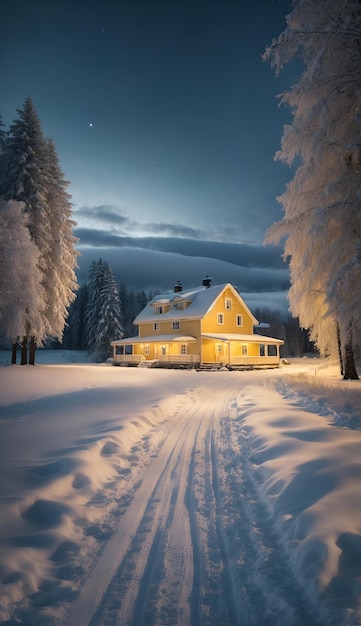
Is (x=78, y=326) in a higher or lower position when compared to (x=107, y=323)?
higher

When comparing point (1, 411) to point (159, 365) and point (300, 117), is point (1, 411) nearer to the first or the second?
point (300, 117)

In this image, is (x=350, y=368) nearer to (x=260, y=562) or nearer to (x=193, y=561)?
(x=260, y=562)

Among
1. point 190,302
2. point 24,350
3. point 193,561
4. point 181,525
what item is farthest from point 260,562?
point 190,302

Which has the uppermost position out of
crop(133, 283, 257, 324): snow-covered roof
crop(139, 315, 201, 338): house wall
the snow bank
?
crop(133, 283, 257, 324): snow-covered roof

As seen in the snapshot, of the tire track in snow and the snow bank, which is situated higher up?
the snow bank

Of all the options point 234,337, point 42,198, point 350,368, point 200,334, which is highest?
point 42,198

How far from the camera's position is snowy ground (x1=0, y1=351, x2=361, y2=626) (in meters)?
2.32

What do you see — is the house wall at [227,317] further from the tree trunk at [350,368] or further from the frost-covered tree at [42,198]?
the tree trunk at [350,368]

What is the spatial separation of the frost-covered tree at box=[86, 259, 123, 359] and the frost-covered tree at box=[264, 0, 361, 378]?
3922 cm

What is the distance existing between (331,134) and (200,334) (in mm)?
27762

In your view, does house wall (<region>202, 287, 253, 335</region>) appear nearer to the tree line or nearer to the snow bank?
the tree line

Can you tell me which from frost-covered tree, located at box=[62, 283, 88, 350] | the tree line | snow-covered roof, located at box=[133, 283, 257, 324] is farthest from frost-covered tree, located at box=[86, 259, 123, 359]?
frost-covered tree, located at box=[62, 283, 88, 350]

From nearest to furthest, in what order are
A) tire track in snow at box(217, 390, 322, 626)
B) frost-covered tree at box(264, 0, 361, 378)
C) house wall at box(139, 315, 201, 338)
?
tire track in snow at box(217, 390, 322, 626), frost-covered tree at box(264, 0, 361, 378), house wall at box(139, 315, 201, 338)

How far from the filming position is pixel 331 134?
26.4 ft
